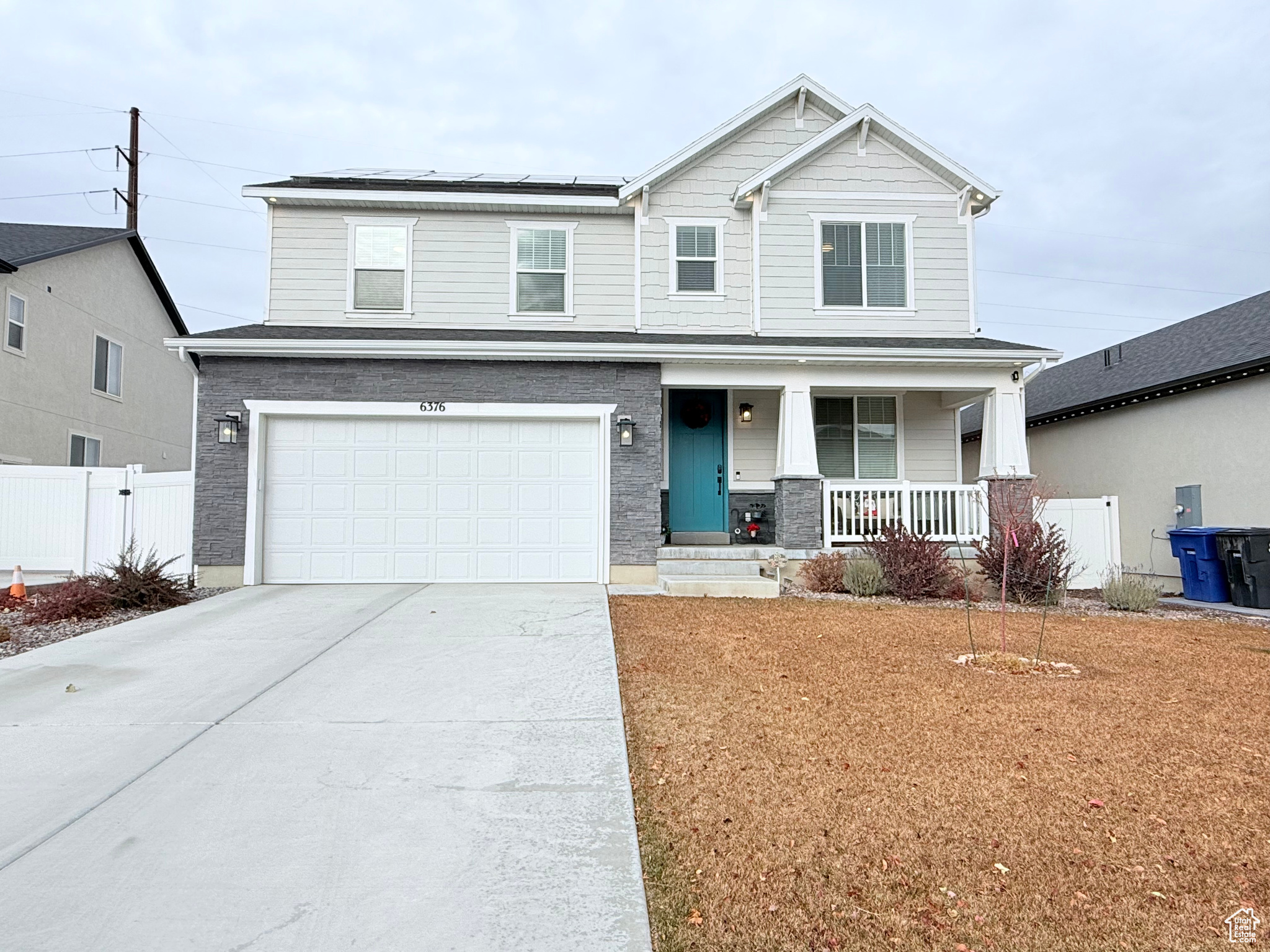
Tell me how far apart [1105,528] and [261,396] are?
39.6 feet

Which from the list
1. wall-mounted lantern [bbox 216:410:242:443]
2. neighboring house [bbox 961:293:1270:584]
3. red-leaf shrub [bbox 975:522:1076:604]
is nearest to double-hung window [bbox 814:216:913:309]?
neighboring house [bbox 961:293:1270:584]

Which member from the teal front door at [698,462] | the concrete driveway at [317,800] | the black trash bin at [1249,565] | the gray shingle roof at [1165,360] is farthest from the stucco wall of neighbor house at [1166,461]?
the concrete driveway at [317,800]

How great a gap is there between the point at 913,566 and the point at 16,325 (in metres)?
16.5

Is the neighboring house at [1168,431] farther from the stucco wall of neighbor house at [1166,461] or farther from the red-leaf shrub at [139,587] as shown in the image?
the red-leaf shrub at [139,587]

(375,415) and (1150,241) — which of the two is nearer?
(375,415)

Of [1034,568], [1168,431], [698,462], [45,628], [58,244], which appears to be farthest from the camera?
[58,244]

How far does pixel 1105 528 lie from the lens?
37.3 ft

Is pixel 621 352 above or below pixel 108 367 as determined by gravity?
below

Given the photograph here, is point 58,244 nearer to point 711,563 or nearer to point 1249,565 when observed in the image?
point 711,563

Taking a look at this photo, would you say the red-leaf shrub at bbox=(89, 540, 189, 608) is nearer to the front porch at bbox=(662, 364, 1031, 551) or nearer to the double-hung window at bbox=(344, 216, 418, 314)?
the double-hung window at bbox=(344, 216, 418, 314)

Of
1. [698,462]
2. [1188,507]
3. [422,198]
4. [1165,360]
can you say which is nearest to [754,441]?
[698,462]

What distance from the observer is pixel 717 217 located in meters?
12.3

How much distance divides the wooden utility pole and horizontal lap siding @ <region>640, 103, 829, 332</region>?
17723 mm

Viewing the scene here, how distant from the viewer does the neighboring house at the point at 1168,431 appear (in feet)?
36.9
